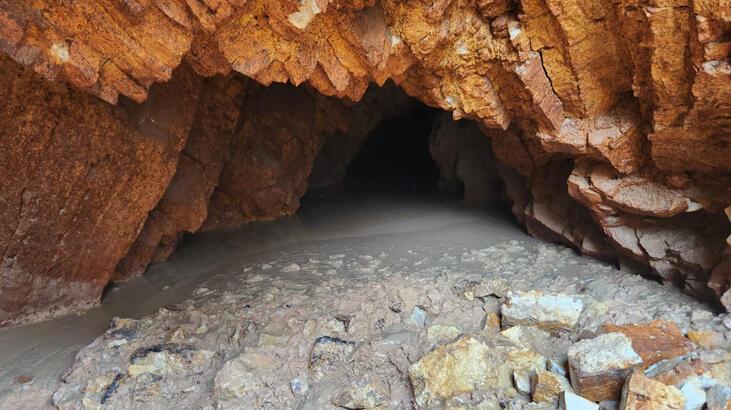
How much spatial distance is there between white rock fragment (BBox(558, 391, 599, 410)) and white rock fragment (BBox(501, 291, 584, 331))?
858mm

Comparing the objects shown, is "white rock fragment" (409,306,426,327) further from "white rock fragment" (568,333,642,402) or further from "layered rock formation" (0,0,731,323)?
"layered rock formation" (0,0,731,323)

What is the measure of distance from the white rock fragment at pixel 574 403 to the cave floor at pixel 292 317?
0.88m

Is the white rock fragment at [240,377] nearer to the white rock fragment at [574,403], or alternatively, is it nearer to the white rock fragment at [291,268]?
the white rock fragment at [291,268]

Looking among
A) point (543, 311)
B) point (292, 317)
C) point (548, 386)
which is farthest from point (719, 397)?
point (292, 317)

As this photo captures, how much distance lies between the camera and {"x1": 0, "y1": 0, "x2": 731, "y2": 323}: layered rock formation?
3412mm

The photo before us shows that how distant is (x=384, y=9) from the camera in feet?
12.8

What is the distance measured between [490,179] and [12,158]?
6310 mm

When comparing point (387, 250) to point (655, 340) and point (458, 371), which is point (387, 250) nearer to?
point (458, 371)

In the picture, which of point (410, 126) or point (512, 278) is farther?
point (410, 126)

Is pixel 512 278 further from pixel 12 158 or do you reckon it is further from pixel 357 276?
pixel 12 158

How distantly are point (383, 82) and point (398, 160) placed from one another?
747cm

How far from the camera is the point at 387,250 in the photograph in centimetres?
607

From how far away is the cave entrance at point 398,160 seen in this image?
9871 millimetres

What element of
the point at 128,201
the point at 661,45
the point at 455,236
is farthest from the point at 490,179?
the point at 128,201
